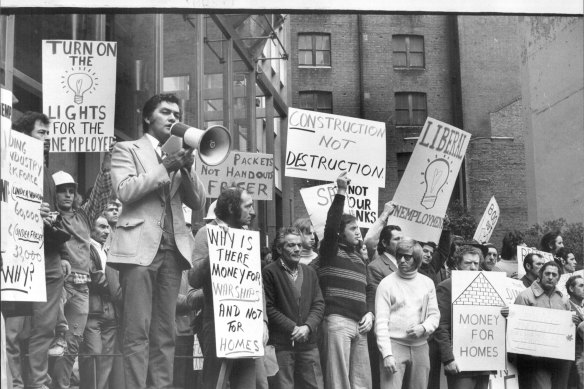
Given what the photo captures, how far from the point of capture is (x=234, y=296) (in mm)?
8438

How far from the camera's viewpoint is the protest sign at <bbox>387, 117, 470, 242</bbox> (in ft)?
33.5

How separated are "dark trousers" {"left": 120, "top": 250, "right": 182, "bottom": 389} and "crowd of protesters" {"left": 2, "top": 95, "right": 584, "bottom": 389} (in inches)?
0.4

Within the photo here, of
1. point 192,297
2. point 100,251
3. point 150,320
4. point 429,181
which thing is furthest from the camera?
point 429,181

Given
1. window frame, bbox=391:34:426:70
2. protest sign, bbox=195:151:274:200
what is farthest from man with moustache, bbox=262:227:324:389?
window frame, bbox=391:34:426:70

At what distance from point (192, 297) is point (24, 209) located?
1482 mm

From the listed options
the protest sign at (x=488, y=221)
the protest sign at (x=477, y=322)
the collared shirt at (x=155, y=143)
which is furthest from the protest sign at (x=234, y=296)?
the protest sign at (x=488, y=221)

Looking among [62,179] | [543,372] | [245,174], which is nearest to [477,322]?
[543,372]

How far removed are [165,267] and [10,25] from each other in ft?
10.0

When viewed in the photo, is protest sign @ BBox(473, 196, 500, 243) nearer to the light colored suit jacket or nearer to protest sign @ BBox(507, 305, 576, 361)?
protest sign @ BBox(507, 305, 576, 361)

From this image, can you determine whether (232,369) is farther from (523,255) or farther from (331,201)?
(523,255)

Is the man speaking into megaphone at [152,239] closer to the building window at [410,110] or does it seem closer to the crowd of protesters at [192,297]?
the crowd of protesters at [192,297]

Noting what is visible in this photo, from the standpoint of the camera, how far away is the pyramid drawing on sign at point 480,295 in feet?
32.6

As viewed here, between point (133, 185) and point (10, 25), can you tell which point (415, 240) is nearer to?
point (133, 185)

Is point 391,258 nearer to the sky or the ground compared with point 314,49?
nearer to the ground
